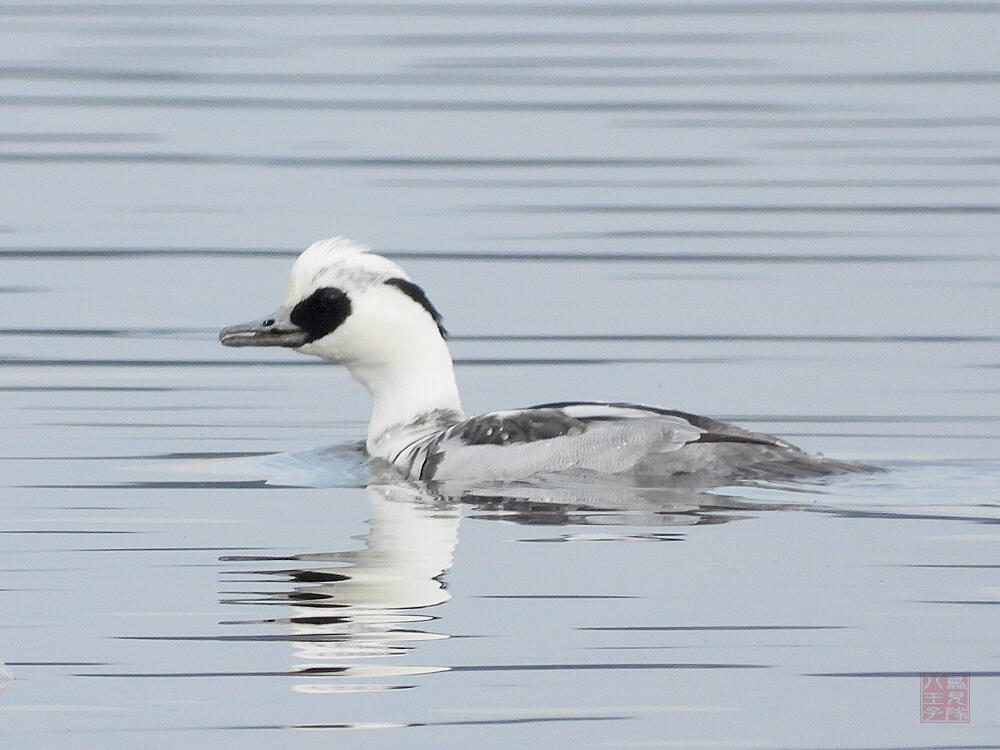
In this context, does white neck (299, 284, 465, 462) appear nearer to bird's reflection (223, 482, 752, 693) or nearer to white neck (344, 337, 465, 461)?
white neck (344, 337, 465, 461)

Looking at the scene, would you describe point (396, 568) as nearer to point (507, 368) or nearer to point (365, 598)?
point (365, 598)

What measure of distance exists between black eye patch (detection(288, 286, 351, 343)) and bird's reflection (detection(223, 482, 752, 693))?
108cm

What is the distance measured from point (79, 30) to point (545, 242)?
11550mm

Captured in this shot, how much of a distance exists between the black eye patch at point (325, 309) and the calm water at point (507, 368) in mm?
541

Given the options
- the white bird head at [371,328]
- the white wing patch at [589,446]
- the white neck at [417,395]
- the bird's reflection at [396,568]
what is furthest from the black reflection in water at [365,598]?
the white bird head at [371,328]

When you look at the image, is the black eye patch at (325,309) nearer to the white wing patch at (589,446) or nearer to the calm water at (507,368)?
the calm water at (507,368)

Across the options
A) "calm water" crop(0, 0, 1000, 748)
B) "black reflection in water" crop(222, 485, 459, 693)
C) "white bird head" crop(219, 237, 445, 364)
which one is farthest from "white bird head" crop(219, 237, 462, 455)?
"black reflection in water" crop(222, 485, 459, 693)

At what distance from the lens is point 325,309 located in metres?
11.7

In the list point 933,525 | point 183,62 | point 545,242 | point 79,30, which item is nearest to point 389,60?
point 183,62

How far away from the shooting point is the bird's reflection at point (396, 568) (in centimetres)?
739

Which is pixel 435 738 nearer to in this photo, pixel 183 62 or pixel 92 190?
pixel 92 190

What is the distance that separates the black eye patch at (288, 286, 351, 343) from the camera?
11656mm

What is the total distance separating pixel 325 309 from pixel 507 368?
1.74m

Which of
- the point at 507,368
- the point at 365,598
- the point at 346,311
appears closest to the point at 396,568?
the point at 365,598
